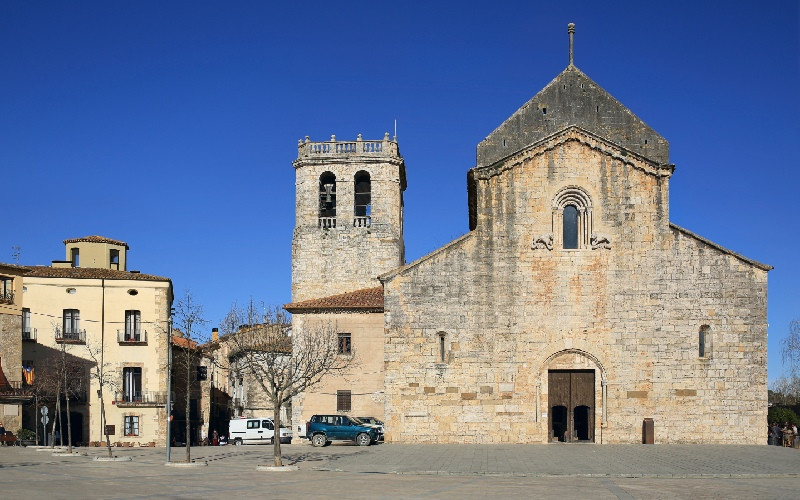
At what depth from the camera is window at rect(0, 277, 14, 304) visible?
43616 millimetres

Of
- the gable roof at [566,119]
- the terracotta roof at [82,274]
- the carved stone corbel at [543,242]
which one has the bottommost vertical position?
the terracotta roof at [82,274]

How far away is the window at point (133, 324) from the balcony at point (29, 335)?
4.78 metres

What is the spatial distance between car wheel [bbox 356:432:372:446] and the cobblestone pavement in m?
3.27

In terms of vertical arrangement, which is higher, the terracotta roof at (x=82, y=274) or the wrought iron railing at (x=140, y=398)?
→ the terracotta roof at (x=82, y=274)

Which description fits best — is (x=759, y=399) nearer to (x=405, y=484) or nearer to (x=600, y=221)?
(x=600, y=221)

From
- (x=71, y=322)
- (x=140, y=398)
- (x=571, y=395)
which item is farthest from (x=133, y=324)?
(x=571, y=395)

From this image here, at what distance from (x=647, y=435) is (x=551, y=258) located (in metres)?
7.89

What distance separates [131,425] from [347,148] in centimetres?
2177

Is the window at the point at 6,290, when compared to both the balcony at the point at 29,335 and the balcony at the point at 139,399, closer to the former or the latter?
the balcony at the point at 29,335

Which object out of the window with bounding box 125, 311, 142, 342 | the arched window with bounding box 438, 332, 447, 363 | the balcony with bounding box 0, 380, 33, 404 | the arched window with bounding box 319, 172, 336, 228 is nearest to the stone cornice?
the arched window with bounding box 438, 332, 447, 363

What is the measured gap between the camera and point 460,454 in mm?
31719

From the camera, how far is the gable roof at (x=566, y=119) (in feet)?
129

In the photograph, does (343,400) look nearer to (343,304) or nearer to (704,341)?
(343,304)

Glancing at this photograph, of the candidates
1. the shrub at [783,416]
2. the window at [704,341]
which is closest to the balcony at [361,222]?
the shrub at [783,416]
